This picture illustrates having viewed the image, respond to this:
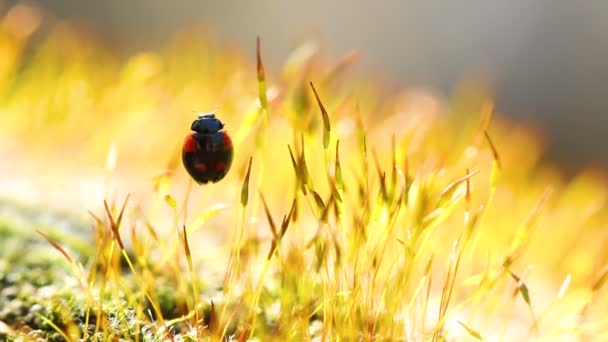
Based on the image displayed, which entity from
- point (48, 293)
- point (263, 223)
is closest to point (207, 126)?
point (48, 293)

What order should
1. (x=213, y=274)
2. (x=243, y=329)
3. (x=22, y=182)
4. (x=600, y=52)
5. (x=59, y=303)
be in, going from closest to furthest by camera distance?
(x=243, y=329), (x=59, y=303), (x=213, y=274), (x=22, y=182), (x=600, y=52)

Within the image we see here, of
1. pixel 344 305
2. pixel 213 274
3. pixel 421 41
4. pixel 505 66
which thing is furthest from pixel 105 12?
pixel 344 305

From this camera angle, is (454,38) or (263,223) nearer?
(263,223)

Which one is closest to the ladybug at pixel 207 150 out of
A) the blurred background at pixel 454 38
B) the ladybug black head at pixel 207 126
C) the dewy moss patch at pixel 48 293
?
the ladybug black head at pixel 207 126

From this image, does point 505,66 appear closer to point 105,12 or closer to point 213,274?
point 105,12

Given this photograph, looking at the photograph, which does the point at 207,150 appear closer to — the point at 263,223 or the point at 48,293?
the point at 48,293

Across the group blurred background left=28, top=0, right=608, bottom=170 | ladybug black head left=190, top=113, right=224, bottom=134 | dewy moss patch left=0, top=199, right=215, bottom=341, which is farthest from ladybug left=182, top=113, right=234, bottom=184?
blurred background left=28, top=0, right=608, bottom=170

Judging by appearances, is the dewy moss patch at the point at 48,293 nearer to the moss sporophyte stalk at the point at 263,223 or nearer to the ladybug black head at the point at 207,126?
the moss sporophyte stalk at the point at 263,223
